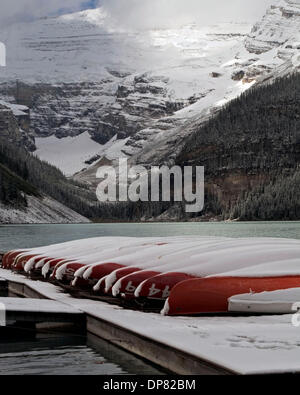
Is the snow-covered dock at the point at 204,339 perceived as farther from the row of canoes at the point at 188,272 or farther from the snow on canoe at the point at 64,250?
the snow on canoe at the point at 64,250

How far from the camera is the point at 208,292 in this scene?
16.7m

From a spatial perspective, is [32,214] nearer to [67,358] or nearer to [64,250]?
[64,250]

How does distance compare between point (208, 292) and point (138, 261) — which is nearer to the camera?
point (208, 292)

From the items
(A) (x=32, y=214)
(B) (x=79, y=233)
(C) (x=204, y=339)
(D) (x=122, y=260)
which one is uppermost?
(D) (x=122, y=260)

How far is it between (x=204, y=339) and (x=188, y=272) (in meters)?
5.64

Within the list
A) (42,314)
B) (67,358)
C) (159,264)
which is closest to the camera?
(67,358)

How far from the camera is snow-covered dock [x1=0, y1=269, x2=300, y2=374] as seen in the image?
35.1ft

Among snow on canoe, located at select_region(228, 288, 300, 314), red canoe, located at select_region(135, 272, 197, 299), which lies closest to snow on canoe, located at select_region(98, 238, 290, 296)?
red canoe, located at select_region(135, 272, 197, 299)

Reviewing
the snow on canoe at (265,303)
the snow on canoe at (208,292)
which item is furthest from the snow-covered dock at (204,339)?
the snow on canoe at (265,303)

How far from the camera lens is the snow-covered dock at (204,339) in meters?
10.7

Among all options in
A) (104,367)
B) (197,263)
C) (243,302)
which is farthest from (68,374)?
(197,263)

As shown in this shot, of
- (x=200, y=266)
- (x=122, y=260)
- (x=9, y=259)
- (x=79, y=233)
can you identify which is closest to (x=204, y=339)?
(x=200, y=266)

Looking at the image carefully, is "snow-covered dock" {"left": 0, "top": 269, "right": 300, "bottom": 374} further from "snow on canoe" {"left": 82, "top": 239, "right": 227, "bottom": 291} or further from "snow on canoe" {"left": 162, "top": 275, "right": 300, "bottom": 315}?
"snow on canoe" {"left": 82, "top": 239, "right": 227, "bottom": 291}

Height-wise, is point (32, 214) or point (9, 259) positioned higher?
point (9, 259)
